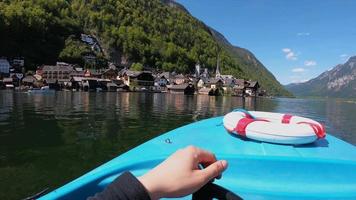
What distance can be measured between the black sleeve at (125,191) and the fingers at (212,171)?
16.5 inches

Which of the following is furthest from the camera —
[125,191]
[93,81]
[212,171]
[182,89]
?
[182,89]

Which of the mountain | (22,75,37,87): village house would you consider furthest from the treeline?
(22,75,37,87): village house

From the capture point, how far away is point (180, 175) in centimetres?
184

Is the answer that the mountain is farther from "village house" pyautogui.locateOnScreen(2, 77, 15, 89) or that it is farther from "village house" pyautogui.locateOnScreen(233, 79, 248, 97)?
"village house" pyautogui.locateOnScreen(233, 79, 248, 97)

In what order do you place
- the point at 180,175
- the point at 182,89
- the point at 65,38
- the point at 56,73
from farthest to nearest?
the point at 65,38
the point at 182,89
the point at 56,73
the point at 180,175

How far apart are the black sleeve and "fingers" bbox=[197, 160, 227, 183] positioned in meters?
0.42

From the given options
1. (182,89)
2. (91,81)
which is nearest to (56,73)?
(91,81)

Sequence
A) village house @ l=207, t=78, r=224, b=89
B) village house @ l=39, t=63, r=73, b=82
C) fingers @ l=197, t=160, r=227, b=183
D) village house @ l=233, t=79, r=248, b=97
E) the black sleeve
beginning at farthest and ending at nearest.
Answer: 1. village house @ l=233, t=79, r=248, b=97
2. village house @ l=207, t=78, r=224, b=89
3. village house @ l=39, t=63, r=73, b=82
4. fingers @ l=197, t=160, r=227, b=183
5. the black sleeve

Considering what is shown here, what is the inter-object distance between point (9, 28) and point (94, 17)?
64.7 m

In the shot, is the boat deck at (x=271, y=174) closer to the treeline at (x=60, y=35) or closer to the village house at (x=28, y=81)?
the village house at (x=28, y=81)

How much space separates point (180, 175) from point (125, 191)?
1.06 feet

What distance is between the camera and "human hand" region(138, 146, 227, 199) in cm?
174

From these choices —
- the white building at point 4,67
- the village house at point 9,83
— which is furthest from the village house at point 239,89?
the white building at point 4,67

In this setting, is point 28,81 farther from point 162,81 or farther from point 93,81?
point 162,81
